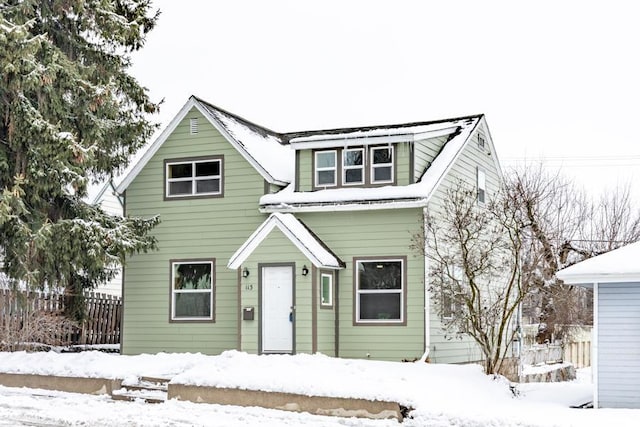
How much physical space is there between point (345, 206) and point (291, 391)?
6.99 m

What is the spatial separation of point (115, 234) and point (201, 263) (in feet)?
8.76

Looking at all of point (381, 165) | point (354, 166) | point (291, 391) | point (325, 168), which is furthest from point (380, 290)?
point (291, 391)

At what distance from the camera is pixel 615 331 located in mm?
15508

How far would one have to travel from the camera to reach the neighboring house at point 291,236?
20.3 m

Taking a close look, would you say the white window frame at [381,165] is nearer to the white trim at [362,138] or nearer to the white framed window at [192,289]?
the white trim at [362,138]

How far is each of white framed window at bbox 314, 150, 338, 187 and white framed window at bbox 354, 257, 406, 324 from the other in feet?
7.43

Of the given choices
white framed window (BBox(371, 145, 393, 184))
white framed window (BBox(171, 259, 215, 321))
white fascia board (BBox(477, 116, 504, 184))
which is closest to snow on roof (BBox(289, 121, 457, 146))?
white framed window (BBox(371, 145, 393, 184))

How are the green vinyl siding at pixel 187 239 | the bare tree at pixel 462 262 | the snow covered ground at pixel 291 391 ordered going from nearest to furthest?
the snow covered ground at pixel 291 391 → the bare tree at pixel 462 262 → the green vinyl siding at pixel 187 239

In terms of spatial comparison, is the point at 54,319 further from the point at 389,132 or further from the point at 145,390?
the point at 389,132

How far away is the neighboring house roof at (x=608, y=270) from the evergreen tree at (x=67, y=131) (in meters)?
10.7

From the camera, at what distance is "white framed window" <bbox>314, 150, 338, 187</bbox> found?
21.8m

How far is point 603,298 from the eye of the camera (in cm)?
1565

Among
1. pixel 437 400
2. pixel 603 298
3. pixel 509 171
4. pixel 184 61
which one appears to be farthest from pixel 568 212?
pixel 437 400

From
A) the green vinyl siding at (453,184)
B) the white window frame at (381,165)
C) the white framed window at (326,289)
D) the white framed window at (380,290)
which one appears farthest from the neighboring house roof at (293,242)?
the green vinyl siding at (453,184)
